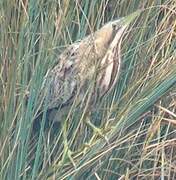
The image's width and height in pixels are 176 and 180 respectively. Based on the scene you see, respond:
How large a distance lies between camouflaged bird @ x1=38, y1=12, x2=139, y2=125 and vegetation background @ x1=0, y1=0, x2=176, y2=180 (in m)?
0.04

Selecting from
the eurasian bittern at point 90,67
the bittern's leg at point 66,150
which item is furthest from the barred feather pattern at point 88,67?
the bittern's leg at point 66,150

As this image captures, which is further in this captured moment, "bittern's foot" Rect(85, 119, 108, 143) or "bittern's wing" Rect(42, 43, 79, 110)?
"bittern's wing" Rect(42, 43, 79, 110)

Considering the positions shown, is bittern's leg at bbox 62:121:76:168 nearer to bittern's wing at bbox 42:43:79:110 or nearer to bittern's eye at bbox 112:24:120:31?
bittern's wing at bbox 42:43:79:110

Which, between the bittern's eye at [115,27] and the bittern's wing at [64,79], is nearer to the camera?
the bittern's eye at [115,27]

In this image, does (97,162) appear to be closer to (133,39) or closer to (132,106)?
(132,106)

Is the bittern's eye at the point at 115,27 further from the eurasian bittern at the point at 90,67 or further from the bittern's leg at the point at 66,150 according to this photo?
the bittern's leg at the point at 66,150

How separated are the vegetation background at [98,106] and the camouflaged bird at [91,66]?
0.04 m

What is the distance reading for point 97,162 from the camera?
5.43ft

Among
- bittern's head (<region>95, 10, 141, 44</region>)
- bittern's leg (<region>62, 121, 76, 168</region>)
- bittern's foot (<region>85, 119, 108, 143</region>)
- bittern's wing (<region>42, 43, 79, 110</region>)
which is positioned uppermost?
bittern's head (<region>95, 10, 141, 44</region>)

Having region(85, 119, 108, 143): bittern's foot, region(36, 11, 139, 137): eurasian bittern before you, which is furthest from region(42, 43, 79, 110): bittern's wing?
region(85, 119, 108, 143): bittern's foot

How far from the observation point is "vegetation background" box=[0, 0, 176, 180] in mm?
1581

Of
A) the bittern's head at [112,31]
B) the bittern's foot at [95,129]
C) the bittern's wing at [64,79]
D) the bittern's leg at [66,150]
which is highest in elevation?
the bittern's head at [112,31]

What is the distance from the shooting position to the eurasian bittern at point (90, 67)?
166 centimetres

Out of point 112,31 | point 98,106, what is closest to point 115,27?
point 112,31
